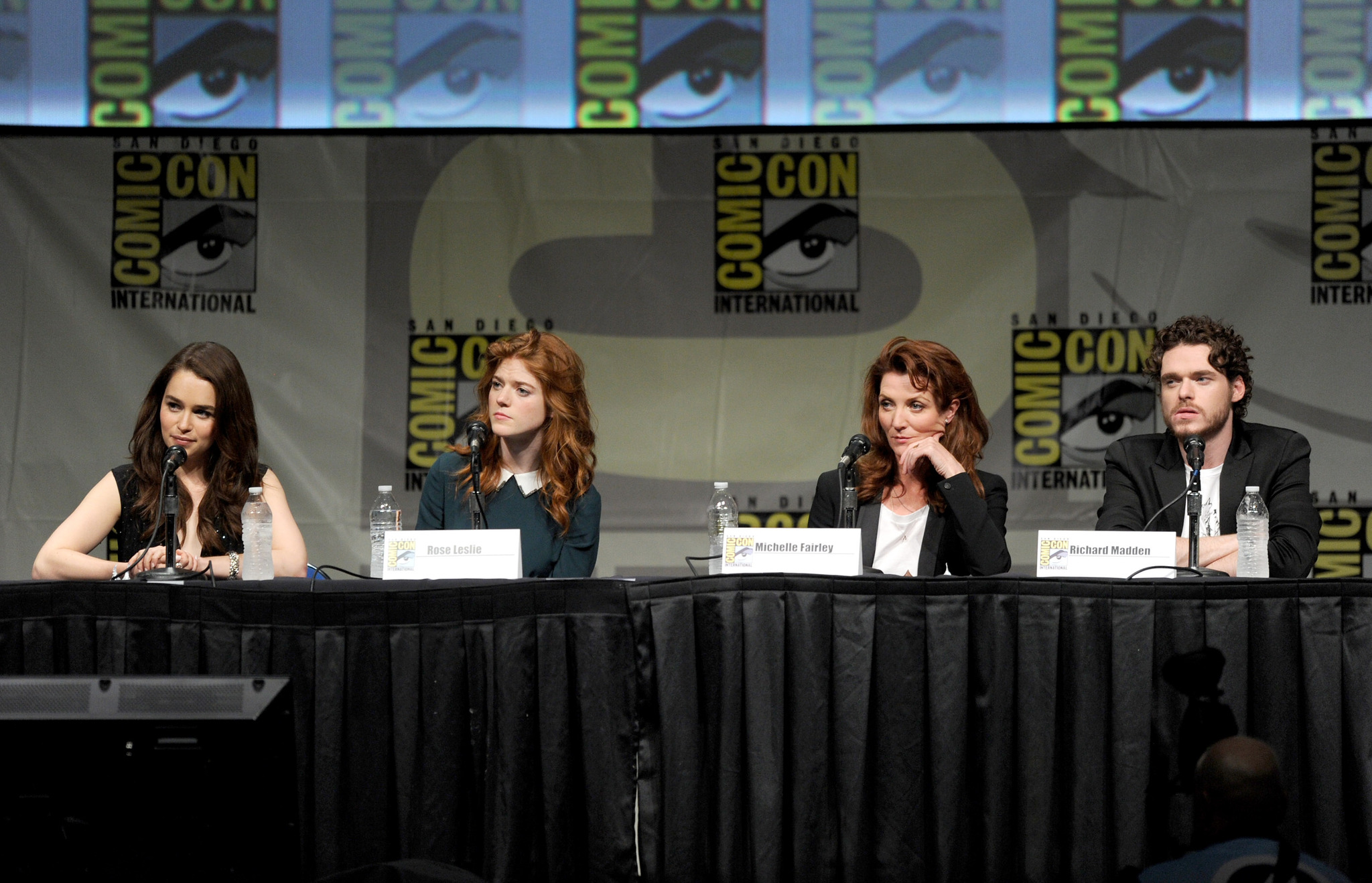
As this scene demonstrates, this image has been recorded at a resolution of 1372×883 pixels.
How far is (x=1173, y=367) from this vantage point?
2877mm

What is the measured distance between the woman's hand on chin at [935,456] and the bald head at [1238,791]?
2.83 feet

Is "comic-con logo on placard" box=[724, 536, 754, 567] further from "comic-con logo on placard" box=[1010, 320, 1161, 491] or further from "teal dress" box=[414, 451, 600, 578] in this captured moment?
"comic-con logo on placard" box=[1010, 320, 1161, 491]

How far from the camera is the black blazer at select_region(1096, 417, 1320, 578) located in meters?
2.73

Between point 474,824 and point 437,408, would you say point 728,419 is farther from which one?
point 474,824

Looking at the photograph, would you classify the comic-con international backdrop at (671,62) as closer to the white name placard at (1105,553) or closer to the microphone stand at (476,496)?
the microphone stand at (476,496)

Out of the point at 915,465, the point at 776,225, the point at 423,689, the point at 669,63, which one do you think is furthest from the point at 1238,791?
the point at 669,63

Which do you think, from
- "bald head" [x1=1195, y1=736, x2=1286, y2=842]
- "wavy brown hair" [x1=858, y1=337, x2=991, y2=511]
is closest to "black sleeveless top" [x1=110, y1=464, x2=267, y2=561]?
"wavy brown hair" [x1=858, y1=337, x2=991, y2=511]

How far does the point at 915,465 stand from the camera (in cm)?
296

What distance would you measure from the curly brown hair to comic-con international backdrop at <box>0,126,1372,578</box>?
3.30 ft

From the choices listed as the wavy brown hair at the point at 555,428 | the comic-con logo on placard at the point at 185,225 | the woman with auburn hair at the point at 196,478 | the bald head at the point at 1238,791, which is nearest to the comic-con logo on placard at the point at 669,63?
the comic-con logo on placard at the point at 185,225

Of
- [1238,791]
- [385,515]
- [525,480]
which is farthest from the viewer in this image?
[385,515]

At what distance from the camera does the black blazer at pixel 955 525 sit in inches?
107

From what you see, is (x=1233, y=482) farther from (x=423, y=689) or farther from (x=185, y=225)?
(x=185, y=225)

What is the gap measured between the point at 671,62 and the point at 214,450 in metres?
2.18
